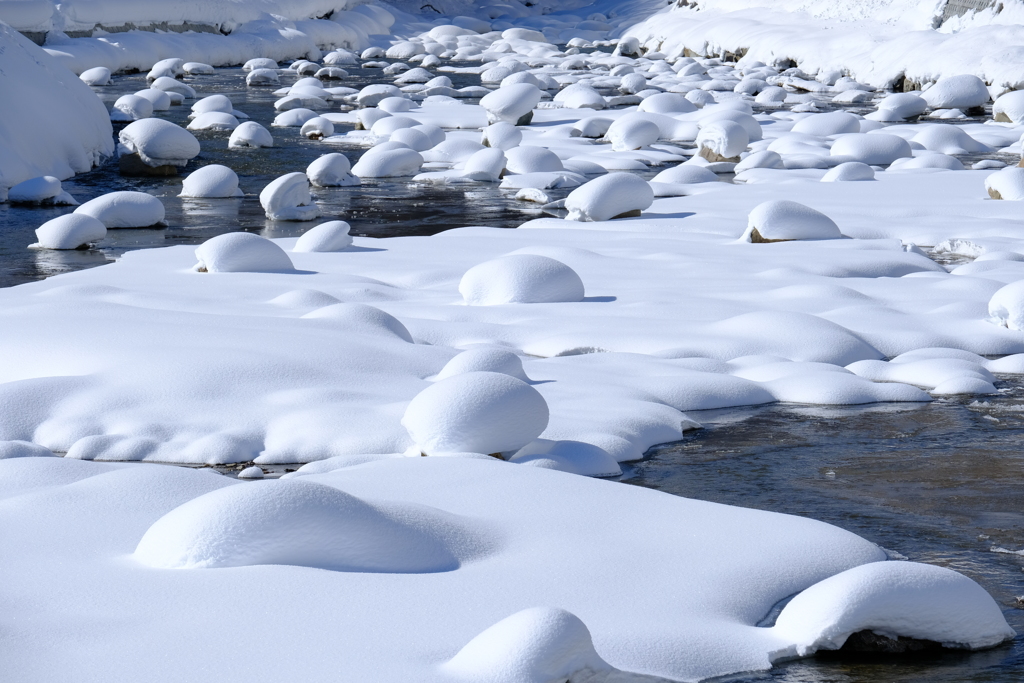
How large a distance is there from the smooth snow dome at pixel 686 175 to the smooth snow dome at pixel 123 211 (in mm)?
3717

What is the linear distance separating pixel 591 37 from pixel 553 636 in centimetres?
2912

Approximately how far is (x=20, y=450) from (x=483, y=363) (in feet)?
4.57

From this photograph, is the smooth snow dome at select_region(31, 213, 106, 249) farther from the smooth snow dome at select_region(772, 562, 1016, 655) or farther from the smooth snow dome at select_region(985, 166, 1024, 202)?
the smooth snow dome at select_region(985, 166, 1024, 202)

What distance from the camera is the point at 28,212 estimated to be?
307 inches

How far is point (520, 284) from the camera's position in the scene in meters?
5.18

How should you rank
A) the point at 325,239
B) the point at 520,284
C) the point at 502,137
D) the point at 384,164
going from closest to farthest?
the point at 520,284 < the point at 325,239 < the point at 384,164 < the point at 502,137

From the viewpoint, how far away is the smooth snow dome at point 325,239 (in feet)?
21.3

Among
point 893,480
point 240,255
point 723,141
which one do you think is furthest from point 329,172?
point 893,480

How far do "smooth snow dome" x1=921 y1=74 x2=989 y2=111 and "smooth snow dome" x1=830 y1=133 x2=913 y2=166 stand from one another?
12.1ft

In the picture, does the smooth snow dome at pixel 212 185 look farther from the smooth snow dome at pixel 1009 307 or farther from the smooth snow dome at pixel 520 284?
the smooth snow dome at pixel 1009 307

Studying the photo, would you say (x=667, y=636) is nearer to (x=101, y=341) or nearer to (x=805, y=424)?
(x=805, y=424)

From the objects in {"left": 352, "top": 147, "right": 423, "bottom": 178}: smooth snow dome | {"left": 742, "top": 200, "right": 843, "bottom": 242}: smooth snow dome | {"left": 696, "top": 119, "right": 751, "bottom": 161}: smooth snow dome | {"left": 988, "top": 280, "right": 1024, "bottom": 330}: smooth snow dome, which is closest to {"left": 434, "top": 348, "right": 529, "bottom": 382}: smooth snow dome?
{"left": 988, "top": 280, "right": 1024, "bottom": 330}: smooth snow dome

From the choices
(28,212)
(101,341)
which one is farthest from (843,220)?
(28,212)

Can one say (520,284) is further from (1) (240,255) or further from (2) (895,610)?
(2) (895,610)
